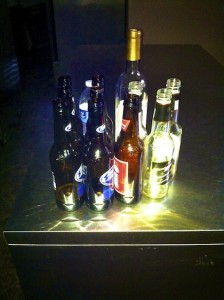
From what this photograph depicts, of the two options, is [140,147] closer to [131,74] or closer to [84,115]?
[84,115]

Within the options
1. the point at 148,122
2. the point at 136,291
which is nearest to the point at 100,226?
the point at 136,291

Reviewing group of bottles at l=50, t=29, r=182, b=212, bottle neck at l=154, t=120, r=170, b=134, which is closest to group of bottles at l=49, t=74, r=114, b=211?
group of bottles at l=50, t=29, r=182, b=212

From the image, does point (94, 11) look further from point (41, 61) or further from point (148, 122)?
point (148, 122)

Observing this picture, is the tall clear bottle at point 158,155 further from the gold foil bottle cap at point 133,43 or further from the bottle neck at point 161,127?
the gold foil bottle cap at point 133,43

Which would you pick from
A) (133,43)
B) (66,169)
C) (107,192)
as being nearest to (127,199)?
(107,192)

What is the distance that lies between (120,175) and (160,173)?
3.6 inches

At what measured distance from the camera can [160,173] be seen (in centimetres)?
67

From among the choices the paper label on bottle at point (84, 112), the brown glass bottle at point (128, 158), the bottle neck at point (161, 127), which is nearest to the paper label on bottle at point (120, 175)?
the brown glass bottle at point (128, 158)

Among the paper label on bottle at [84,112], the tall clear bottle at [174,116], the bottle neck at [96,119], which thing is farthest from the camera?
the paper label on bottle at [84,112]

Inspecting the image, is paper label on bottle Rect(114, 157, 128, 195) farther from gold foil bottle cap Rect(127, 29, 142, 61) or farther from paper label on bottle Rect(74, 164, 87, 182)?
gold foil bottle cap Rect(127, 29, 142, 61)

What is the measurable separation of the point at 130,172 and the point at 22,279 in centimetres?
37

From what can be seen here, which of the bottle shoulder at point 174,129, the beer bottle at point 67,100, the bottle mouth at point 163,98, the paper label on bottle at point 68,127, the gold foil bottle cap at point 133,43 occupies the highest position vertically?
the gold foil bottle cap at point 133,43

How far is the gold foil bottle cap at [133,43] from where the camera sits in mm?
707

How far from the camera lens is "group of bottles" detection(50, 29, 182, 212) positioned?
63 centimetres
